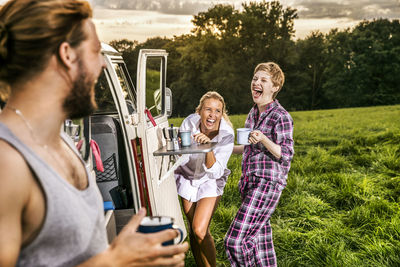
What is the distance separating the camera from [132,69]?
79.0 feet

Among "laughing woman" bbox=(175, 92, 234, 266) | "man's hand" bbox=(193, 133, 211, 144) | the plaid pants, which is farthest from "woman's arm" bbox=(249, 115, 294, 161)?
"laughing woman" bbox=(175, 92, 234, 266)

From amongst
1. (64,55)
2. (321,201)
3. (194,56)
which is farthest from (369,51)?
(64,55)

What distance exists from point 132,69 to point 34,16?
23.5 m

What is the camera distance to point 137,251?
117 cm

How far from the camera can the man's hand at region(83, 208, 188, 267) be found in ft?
3.75

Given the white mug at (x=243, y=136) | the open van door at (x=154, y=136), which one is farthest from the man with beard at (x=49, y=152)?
the white mug at (x=243, y=136)

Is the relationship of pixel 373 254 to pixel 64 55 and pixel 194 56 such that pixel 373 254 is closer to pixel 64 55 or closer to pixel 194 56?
pixel 64 55

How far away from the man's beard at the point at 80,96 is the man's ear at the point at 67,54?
3 cm

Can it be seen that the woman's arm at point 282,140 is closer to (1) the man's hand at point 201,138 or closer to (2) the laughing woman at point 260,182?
(2) the laughing woman at point 260,182

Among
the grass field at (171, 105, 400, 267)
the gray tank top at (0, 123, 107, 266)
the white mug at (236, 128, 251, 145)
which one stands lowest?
the grass field at (171, 105, 400, 267)

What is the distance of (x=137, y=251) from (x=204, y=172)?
8.61 ft

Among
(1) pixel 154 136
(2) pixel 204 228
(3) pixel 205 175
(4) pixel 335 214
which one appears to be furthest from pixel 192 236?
(4) pixel 335 214

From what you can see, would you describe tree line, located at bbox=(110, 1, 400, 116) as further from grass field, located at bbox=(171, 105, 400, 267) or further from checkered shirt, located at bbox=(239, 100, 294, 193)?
checkered shirt, located at bbox=(239, 100, 294, 193)

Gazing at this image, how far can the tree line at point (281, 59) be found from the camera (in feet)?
118
